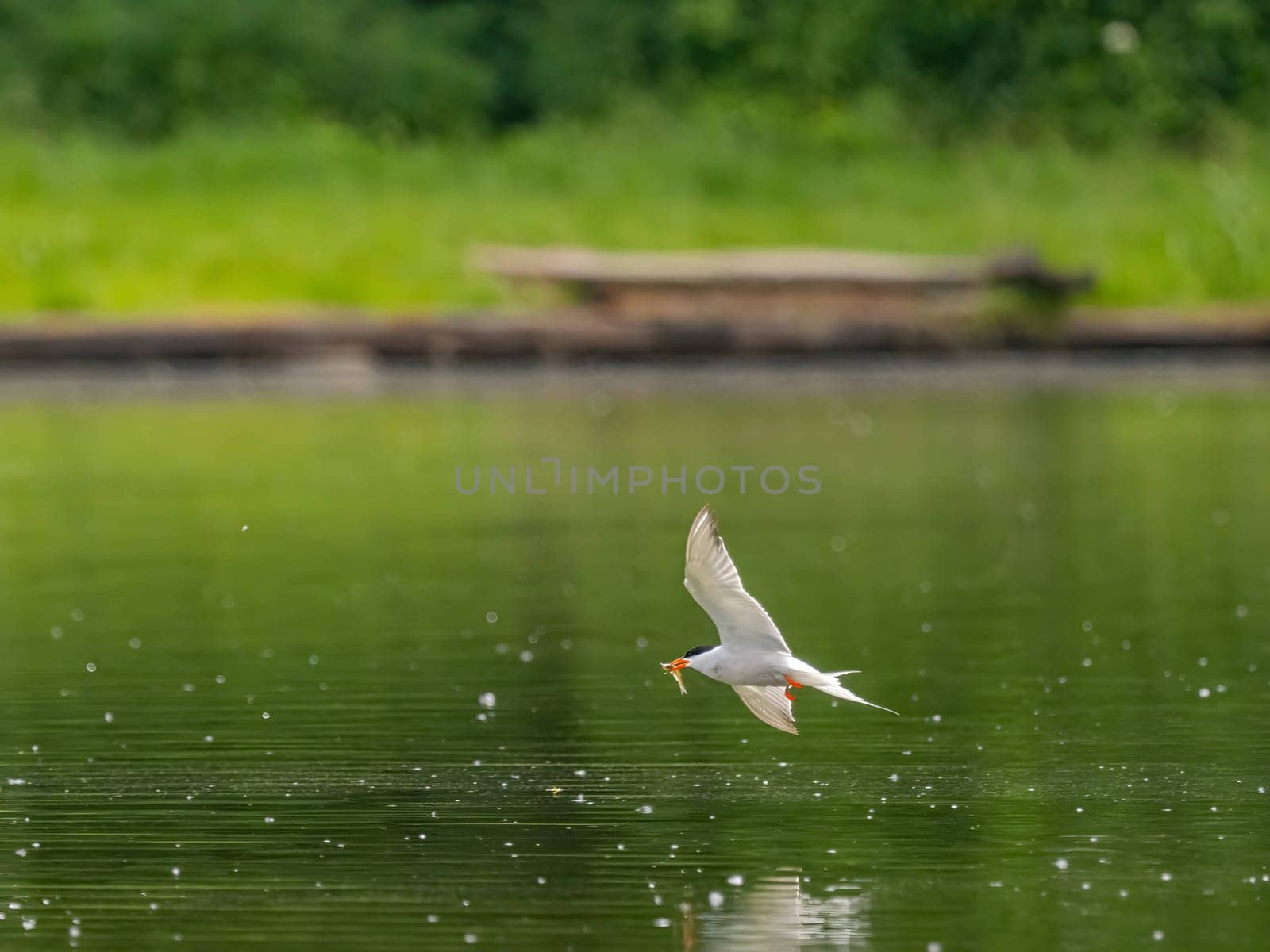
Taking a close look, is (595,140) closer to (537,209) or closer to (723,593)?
(537,209)

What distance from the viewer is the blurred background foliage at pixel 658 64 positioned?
39.1 metres

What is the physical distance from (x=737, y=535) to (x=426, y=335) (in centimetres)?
1405

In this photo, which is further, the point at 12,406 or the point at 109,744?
the point at 12,406

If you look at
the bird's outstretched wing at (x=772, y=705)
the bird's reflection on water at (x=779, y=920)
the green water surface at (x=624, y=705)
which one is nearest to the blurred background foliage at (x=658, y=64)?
the green water surface at (x=624, y=705)

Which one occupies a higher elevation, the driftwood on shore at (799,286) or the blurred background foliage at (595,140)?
the blurred background foliage at (595,140)

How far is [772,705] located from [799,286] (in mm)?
22892

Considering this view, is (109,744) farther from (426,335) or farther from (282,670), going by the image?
(426,335)

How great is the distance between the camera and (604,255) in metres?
33.0

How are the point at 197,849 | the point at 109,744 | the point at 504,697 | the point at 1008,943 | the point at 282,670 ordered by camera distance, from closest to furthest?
the point at 1008,943 → the point at 197,849 → the point at 109,744 → the point at 504,697 → the point at 282,670

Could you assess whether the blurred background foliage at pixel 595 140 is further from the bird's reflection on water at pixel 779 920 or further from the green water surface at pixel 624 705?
the bird's reflection on water at pixel 779 920

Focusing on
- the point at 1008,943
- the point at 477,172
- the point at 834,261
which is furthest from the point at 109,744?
the point at 477,172

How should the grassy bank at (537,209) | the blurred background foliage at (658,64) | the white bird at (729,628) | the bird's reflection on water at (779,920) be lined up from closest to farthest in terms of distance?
the bird's reflection on water at (779,920) → the white bird at (729,628) → the grassy bank at (537,209) → the blurred background foliage at (658,64)

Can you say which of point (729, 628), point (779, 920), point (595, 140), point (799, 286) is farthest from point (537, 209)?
point (779, 920)

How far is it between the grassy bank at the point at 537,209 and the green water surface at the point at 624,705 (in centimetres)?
1101
